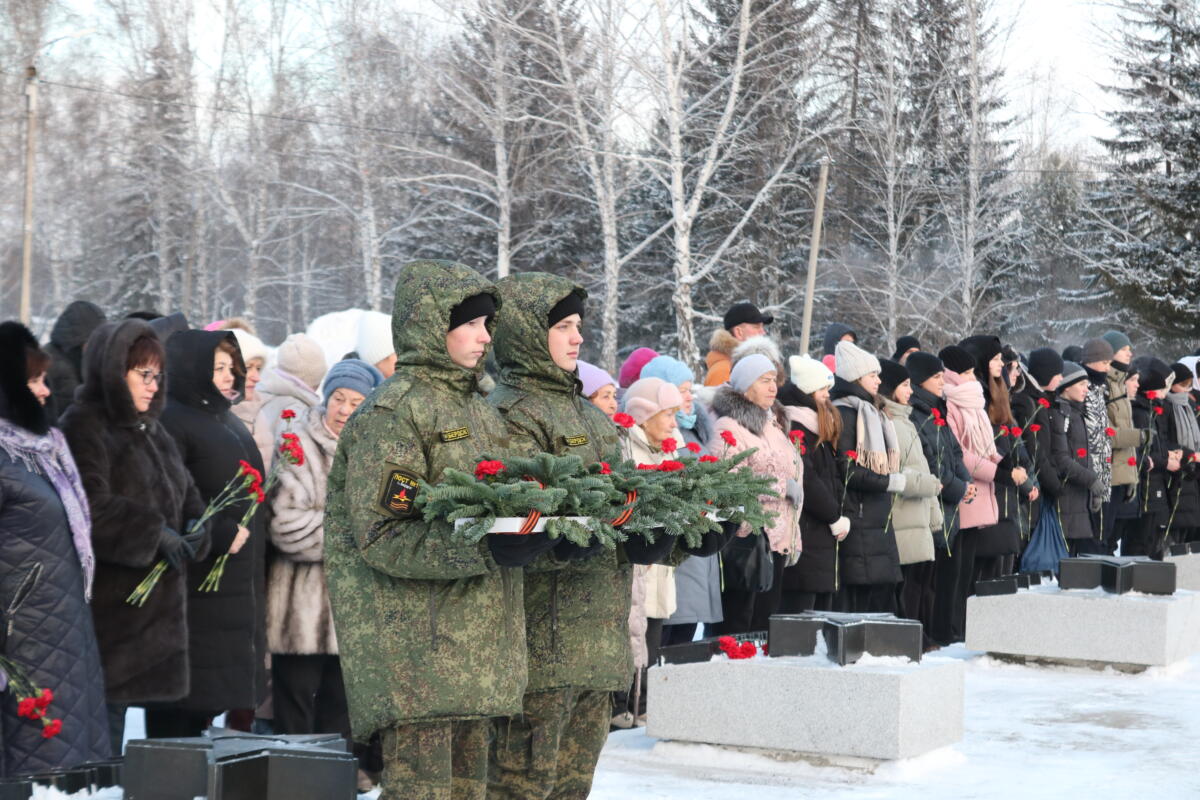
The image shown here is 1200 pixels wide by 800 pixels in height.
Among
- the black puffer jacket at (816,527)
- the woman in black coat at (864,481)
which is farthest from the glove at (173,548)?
the woman in black coat at (864,481)

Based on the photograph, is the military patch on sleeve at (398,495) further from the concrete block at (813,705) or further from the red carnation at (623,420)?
the concrete block at (813,705)

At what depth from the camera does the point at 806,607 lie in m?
9.02

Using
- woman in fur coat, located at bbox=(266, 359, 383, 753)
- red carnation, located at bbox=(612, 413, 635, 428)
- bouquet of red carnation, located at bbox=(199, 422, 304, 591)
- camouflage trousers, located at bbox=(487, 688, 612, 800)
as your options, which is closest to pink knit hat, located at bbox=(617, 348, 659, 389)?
red carnation, located at bbox=(612, 413, 635, 428)

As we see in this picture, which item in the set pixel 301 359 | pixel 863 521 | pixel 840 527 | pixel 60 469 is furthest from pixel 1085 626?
pixel 60 469

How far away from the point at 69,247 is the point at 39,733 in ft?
126

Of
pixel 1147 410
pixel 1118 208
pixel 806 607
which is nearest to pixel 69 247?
pixel 1118 208

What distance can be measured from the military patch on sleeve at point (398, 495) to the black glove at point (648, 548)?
0.62m

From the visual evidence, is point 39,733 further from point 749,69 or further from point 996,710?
point 749,69

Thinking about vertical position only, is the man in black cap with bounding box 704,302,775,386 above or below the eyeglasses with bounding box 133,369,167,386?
above

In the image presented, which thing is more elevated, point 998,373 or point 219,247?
point 219,247

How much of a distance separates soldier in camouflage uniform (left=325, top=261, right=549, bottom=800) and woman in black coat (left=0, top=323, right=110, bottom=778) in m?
1.51

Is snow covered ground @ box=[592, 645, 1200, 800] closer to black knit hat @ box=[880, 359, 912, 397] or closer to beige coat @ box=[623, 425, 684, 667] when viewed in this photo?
beige coat @ box=[623, 425, 684, 667]

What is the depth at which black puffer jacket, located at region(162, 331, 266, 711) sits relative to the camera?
227 inches

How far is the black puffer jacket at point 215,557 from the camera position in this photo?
5754 mm
